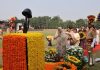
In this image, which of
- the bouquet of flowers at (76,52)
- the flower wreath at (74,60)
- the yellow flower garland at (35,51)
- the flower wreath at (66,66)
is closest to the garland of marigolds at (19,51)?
the yellow flower garland at (35,51)

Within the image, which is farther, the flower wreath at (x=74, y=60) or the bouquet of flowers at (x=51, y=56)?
the bouquet of flowers at (x=51, y=56)

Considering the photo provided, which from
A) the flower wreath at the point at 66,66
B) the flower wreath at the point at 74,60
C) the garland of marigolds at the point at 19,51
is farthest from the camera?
the flower wreath at the point at 74,60

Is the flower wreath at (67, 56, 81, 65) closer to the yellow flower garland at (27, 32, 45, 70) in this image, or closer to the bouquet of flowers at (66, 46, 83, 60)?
the bouquet of flowers at (66, 46, 83, 60)

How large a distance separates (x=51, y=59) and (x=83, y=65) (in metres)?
2.50

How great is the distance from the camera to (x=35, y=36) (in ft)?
33.7

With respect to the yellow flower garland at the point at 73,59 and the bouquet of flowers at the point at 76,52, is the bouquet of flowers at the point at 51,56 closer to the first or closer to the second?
the bouquet of flowers at the point at 76,52

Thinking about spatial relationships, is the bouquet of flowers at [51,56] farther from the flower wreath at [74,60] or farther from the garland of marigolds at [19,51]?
the garland of marigolds at [19,51]

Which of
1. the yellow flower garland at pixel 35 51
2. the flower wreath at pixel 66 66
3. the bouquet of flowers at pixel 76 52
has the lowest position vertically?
the flower wreath at pixel 66 66

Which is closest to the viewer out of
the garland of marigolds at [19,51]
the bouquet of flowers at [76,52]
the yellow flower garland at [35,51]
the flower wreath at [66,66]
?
the garland of marigolds at [19,51]

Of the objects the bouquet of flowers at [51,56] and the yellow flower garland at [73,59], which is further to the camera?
the bouquet of flowers at [51,56]

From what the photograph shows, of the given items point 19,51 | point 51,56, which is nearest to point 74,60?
→ point 51,56

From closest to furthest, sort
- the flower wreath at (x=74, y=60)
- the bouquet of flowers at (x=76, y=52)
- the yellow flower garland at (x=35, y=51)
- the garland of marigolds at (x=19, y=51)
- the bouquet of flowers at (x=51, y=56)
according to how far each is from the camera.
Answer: the garland of marigolds at (x=19, y=51) → the yellow flower garland at (x=35, y=51) → the flower wreath at (x=74, y=60) → the bouquet of flowers at (x=76, y=52) → the bouquet of flowers at (x=51, y=56)

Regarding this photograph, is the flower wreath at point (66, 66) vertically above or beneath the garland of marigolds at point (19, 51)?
beneath

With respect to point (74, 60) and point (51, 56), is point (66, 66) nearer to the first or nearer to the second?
point (74, 60)
